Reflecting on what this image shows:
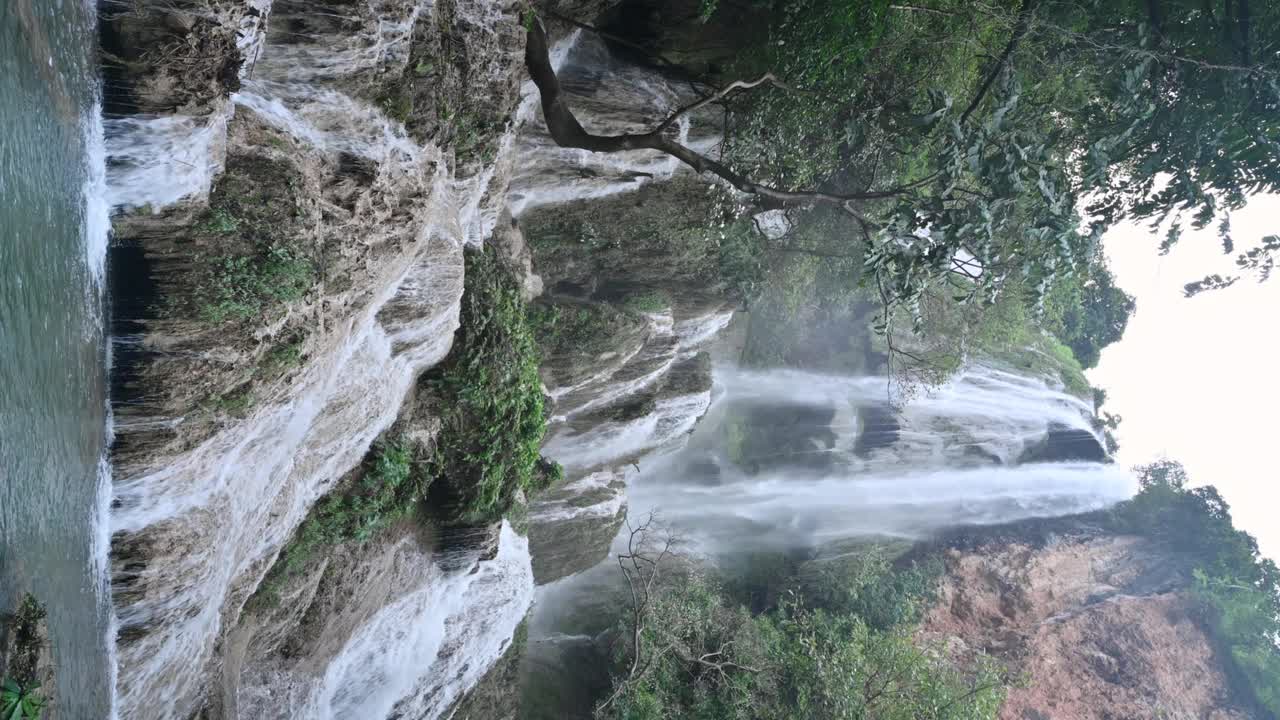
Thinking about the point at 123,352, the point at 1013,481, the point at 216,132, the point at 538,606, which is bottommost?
the point at 538,606

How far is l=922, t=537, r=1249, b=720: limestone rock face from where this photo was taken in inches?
776

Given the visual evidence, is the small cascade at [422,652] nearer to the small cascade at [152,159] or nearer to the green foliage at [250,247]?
the green foliage at [250,247]

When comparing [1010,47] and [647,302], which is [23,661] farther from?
[1010,47]

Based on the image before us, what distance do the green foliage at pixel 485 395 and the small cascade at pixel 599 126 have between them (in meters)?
1.78

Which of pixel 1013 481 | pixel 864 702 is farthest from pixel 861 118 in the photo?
pixel 1013 481

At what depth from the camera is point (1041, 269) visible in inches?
419

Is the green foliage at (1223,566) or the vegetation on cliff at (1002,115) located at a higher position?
the vegetation on cliff at (1002,115)

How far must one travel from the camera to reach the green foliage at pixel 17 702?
4000mm

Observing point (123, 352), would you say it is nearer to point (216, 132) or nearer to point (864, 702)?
point (216, 132)

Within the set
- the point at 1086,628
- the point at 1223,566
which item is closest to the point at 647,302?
the point at 1086,628

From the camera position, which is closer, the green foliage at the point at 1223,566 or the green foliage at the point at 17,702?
the green foliage at the point at 17,702

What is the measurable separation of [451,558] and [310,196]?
20.3 ft

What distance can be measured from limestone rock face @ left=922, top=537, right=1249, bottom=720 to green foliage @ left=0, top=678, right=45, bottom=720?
17561 mm

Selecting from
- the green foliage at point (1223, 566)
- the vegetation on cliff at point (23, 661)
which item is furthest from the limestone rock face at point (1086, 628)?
the vegetation on cliff at point (23, 661)
